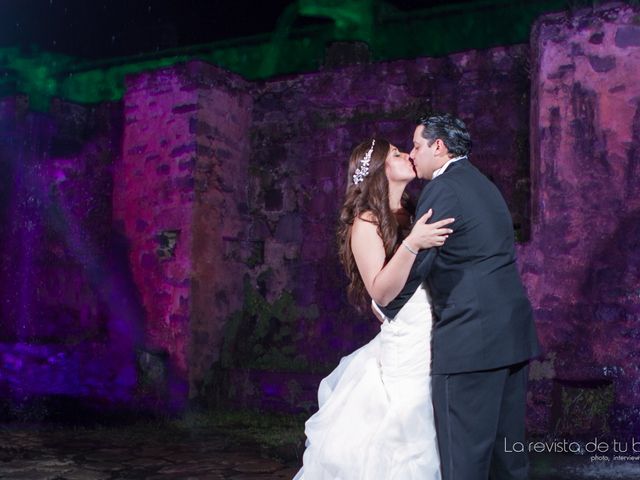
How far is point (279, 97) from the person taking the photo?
6879mm

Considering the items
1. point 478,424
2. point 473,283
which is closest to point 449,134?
point 473,283

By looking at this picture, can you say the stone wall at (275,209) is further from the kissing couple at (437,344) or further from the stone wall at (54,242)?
the kissing couple at (437,344)

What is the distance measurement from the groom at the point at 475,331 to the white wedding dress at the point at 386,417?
0.45ft

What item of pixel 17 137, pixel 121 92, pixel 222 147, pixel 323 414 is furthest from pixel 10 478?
pixel 121 92

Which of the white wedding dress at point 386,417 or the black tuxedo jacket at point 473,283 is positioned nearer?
the black tuxedo jacket at point 473,283

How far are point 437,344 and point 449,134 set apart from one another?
31.5 inches

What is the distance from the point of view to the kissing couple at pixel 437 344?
243cm

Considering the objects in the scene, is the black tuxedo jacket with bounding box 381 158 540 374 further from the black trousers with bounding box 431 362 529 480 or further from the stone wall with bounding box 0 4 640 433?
the stone wall with bounding box 0 4 640 433

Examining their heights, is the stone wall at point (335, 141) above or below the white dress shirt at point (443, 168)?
above

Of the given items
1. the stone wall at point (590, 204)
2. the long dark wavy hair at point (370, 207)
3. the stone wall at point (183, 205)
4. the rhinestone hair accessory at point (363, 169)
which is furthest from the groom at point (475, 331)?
the stone wall at point (183, 205)

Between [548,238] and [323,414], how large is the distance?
9.46 ft

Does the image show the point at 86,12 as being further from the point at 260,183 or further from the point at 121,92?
the point at 260,183

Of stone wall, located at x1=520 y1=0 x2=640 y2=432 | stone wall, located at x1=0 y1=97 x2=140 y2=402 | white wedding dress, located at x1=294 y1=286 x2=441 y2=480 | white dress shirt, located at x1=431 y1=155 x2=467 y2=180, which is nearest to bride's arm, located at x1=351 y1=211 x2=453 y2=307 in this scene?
white wedding dress, located at x1=294 y1=286 x2=441 y2=480

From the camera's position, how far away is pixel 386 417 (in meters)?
2.74
